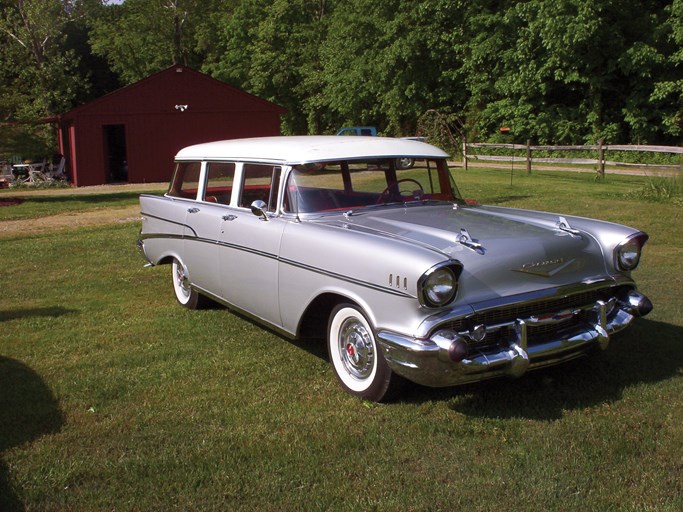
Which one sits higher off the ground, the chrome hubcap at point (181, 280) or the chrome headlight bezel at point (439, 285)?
the chrome headlight bezel at point (439, 285)

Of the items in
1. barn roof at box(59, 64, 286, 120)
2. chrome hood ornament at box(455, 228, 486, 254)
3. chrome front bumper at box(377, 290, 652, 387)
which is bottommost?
chrome front bumper at box(377, 290, 652, 387)

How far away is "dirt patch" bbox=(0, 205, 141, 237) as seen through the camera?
43.3 feet

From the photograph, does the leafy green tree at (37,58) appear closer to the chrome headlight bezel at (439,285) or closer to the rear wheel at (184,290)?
the rear wheel at (184,290)

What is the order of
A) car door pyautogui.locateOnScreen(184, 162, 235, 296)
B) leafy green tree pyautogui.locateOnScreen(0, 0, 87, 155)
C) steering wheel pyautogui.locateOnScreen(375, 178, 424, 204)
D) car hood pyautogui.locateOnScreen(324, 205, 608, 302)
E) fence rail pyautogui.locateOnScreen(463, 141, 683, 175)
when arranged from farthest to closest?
1. leafy green tree pyautogui.locateOnScreen(0, 0, 87, 155)
2. fence rail pyautogui.locateOnScreen(463, 141, 683, 175)
3. car door pyautogui.locateOnScreen(184, 162, 235, 296)
4. steering wheel pyautogui.locateOnScreen(375, 178, 424, 204)
5. car hood pyautogui.locateOnScreen(324, 205, 608, 302)

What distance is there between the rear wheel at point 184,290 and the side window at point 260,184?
3.91 ft

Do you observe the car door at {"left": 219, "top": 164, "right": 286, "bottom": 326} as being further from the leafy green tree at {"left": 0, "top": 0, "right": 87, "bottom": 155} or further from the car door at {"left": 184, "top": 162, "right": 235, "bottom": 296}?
the leafy green tree at {"left": 0, "top": 0, "right": 87, "bottom": 155}

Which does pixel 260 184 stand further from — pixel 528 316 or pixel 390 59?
pixel 390 59

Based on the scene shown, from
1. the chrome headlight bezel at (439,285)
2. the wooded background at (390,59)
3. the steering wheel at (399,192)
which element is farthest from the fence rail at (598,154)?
the chrome headlight bezel at (439,285)

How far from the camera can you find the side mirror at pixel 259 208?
5.02m

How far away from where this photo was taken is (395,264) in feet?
12.8

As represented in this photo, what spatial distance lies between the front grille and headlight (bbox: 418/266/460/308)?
14cm

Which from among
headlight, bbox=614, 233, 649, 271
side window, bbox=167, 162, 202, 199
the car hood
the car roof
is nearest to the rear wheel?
side window, bbox=167, 162, 202, 199

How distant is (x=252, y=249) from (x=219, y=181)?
1.09 meters

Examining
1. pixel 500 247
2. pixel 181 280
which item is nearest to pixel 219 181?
pixel 181 280
